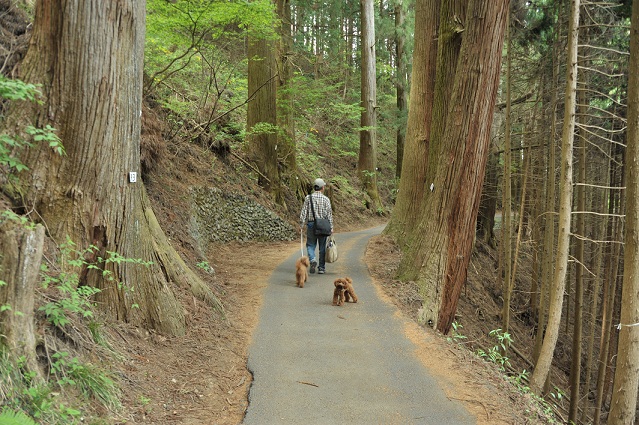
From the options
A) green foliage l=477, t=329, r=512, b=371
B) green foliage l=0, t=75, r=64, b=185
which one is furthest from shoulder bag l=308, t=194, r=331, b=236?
green foliage l=0, t=75, r=64, b=185

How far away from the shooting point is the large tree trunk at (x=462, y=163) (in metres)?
9.41

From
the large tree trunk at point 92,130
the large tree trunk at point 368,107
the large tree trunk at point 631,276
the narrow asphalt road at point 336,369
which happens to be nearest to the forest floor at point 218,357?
the narrow asphalt road at point 336,369

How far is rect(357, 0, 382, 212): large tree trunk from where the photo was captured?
24.0 metres

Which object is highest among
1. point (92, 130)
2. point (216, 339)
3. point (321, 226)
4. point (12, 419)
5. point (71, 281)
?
point (92, 130)

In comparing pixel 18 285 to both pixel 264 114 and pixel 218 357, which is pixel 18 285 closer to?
pixel 218 357

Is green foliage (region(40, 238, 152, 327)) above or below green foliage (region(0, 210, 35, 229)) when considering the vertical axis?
below

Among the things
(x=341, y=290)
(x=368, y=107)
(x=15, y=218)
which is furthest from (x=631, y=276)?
(x=368, y=107)

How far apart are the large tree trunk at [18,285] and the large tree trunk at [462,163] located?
7003 millimetres

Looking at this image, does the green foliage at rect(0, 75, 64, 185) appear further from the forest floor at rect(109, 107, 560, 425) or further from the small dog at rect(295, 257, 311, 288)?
the small dog at rect(295, 257, 311, 288)

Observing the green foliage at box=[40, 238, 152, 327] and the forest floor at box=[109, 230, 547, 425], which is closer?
the green foliage at box=[40, 238, 152, 327]

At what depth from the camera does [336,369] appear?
5.97m

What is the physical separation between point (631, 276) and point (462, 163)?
3463mm

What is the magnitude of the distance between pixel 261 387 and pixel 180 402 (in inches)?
34.8

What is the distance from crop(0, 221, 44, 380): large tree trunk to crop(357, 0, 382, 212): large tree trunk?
67.2ft
